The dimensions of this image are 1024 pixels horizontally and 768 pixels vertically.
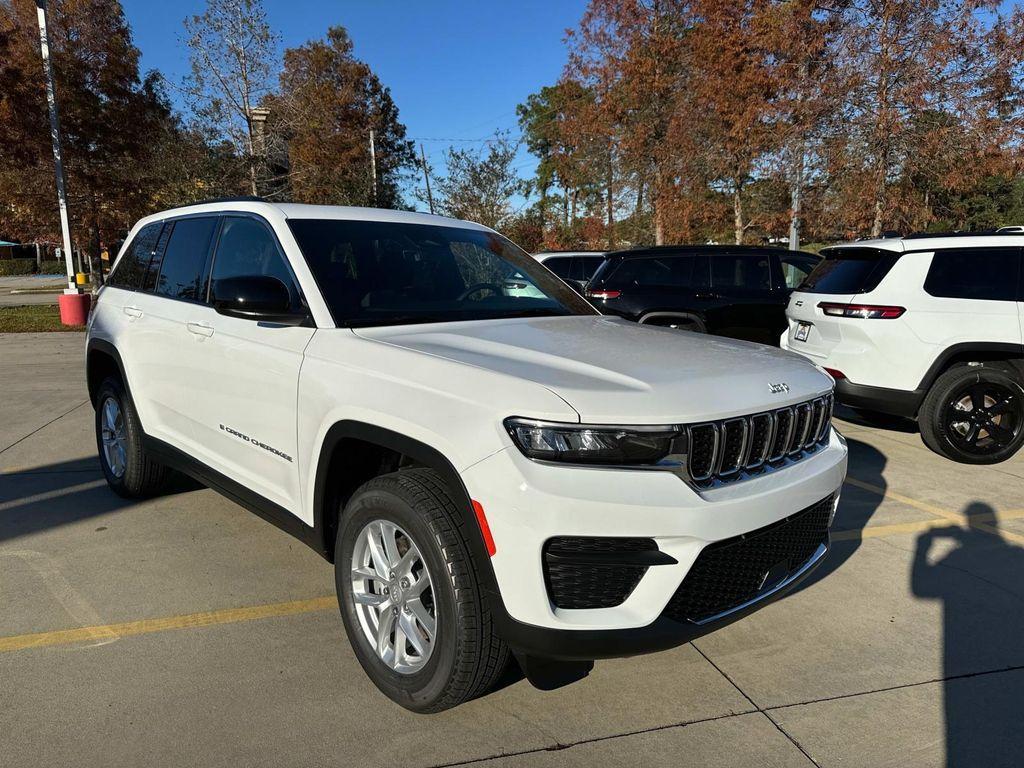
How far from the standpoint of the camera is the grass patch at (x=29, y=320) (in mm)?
15656

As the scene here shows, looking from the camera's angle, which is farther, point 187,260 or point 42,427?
point 42,427

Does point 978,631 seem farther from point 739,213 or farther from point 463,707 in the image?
point 739,213

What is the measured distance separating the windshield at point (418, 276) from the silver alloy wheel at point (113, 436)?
2387 mm

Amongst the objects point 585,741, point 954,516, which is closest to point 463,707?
point 585,741

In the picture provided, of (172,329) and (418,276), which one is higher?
(418,276)

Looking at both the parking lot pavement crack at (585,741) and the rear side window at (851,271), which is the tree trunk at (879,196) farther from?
the parking lot pavement crack at (585,741)

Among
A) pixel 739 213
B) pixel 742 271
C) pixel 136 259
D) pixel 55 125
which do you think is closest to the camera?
pixel 136 259

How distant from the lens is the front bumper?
2.09m

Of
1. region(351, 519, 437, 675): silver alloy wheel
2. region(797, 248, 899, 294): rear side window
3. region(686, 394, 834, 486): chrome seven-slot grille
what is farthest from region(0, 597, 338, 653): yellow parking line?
region(797, 248, 899, 294): rear side window

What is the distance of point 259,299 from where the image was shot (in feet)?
9.59

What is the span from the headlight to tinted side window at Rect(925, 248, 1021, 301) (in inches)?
188

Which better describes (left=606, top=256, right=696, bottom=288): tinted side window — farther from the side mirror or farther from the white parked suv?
the side mirror

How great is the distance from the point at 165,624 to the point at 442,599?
170cm

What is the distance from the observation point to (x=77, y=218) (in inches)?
783
